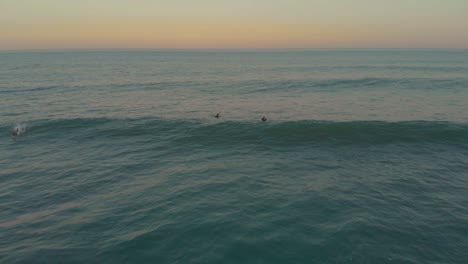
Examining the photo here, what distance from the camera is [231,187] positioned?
1944 centimetres

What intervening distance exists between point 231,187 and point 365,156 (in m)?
13.2

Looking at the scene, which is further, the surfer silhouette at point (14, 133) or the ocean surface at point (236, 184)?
the surfer silhouette at point (14, 133)

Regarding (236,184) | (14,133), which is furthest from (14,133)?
(236,184)

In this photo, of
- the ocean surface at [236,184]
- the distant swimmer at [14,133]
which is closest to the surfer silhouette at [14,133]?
the distant swimmer at [14,133]

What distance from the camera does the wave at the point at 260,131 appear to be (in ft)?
97.3

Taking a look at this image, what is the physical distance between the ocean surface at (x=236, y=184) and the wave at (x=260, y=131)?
24 cm

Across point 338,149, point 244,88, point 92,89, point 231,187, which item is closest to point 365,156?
point 338,149

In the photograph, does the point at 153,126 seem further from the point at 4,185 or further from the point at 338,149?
the point at 338,149

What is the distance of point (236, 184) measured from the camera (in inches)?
782

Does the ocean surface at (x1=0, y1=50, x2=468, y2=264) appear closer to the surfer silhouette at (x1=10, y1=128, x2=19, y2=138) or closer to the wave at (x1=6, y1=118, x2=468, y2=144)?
the wave at (x1=6, y1=118, x2=468, y2=144)

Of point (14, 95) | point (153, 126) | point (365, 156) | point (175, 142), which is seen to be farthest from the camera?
point (14, 95)

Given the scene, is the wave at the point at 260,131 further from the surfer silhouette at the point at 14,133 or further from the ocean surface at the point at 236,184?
the surfer silhouette at the point at 14,133

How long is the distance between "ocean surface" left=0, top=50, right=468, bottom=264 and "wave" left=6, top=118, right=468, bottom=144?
0.24 meters

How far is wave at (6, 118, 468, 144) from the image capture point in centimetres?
2967
